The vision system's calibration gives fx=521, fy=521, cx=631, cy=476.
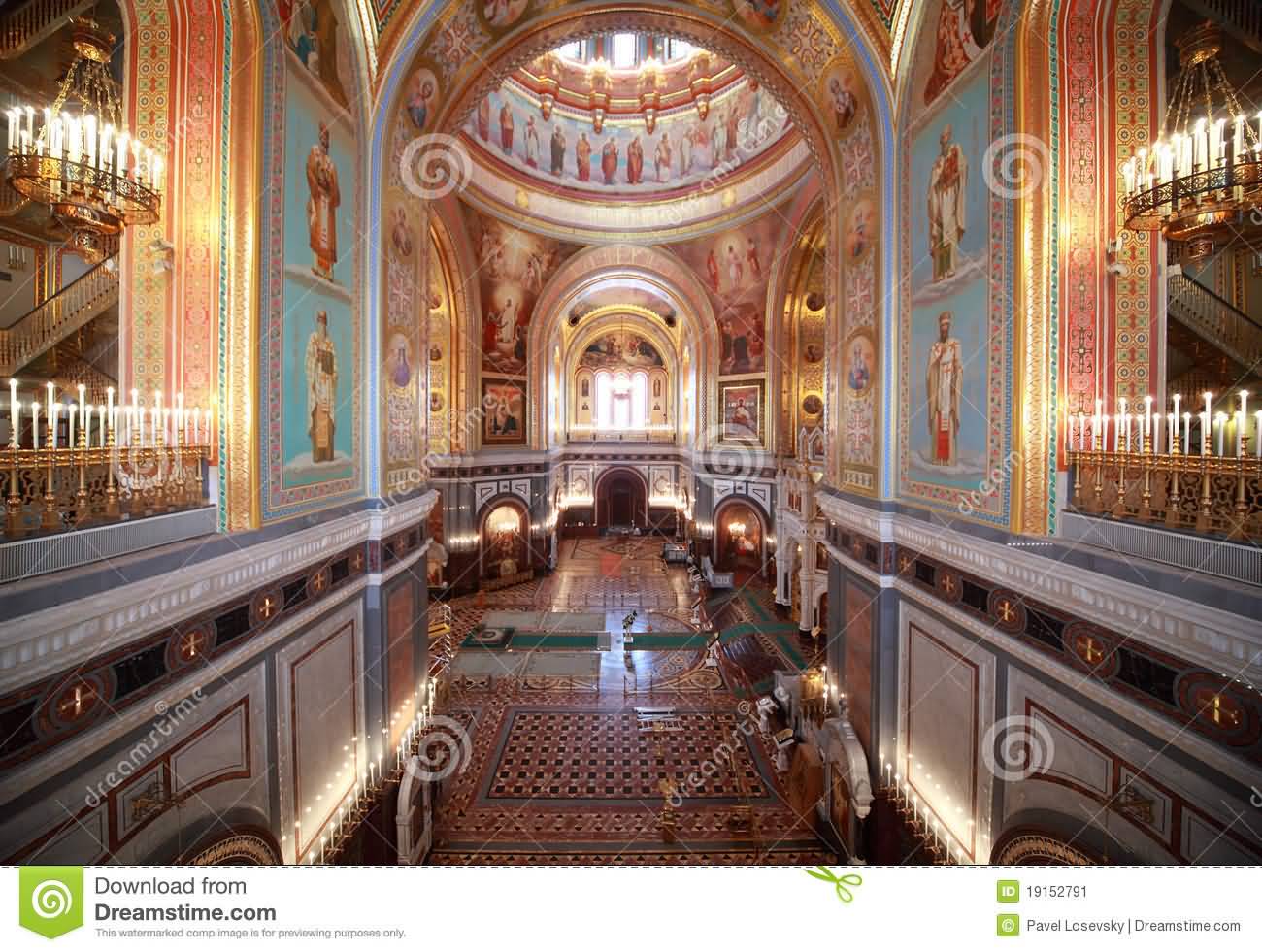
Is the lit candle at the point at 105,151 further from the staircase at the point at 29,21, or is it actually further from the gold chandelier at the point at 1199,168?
the gold chandelier at the point at 1199,168

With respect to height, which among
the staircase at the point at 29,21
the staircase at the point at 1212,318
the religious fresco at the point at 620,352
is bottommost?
the staircase at the point at 1212,318

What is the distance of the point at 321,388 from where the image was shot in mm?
5809

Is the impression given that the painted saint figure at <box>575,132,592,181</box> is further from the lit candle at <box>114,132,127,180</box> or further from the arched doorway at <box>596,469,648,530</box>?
the lit candle at <box>114,132,127,180</box>

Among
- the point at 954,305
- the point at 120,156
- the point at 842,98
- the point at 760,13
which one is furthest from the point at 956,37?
the point at 120,156

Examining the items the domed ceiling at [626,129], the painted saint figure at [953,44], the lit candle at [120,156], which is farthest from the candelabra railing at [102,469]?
the domed ceiling at [626,129]

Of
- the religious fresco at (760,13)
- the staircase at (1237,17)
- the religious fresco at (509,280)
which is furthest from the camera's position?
A: the religious fresco at (509,280)

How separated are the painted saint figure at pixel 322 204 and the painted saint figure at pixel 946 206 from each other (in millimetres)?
6838

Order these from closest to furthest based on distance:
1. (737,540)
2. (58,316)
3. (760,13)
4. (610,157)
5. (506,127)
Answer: (58,316), (760,13), (506,127), (610,157), (737,540)

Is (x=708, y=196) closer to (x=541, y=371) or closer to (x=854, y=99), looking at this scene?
(x=541, y=371)

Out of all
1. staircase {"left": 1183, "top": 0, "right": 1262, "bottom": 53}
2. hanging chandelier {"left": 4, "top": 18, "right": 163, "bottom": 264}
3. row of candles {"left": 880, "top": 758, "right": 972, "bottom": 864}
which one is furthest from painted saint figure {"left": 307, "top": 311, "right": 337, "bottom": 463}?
staircase {"left": 1183, "top": 0, "right": 1262, "bottom": 53}

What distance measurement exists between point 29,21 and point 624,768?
11.5m

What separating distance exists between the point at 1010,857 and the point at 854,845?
102 inches

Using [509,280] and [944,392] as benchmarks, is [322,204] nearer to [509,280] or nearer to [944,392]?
[944,392]

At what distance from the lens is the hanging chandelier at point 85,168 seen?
354cm
